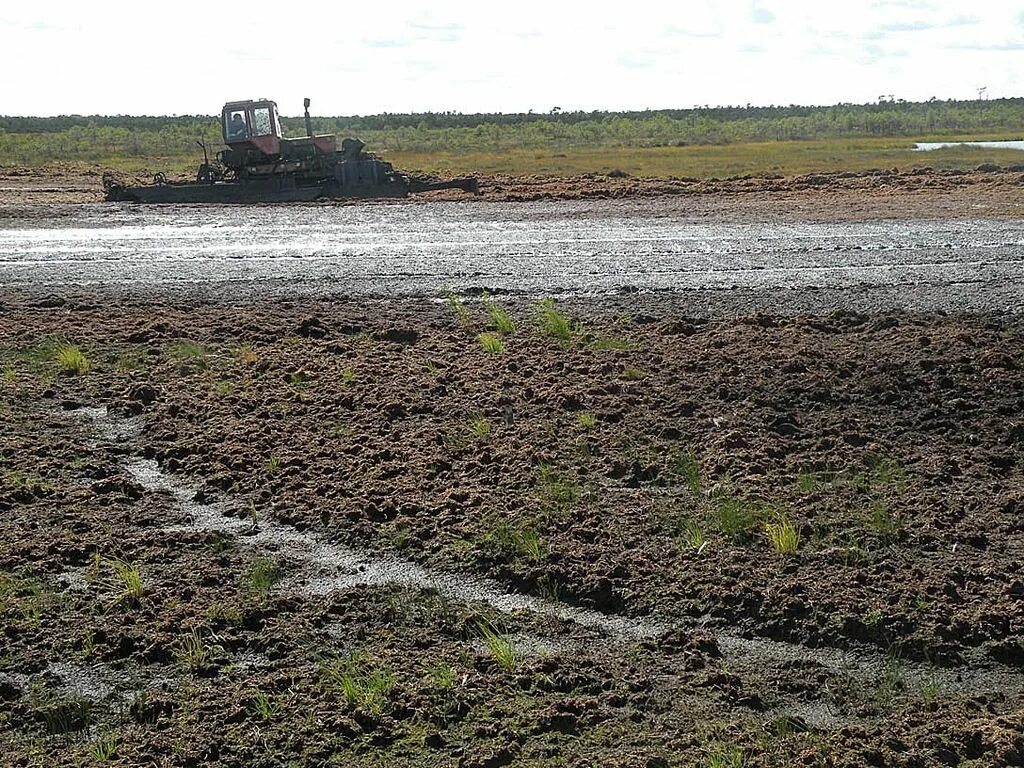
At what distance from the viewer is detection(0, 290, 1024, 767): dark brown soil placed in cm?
569

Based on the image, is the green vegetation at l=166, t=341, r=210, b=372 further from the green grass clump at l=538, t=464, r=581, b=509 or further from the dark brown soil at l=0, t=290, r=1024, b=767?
the green grass clump at l=538, t=464, r=581, b=509

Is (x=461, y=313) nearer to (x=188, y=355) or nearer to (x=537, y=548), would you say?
(x=188, y=355)

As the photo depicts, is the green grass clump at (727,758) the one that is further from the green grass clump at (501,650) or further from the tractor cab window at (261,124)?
the tractor cab window at (261,124)

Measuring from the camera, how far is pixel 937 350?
11367mm

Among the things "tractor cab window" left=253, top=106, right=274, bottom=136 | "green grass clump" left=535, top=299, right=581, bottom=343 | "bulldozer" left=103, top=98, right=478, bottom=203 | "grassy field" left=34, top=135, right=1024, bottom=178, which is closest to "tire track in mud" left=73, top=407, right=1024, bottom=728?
"green grass clump" left=535, top=299, right=581, bottom=343

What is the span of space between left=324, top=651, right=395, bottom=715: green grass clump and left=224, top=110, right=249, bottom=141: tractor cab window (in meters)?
29.3

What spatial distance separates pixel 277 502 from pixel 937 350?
5739mm

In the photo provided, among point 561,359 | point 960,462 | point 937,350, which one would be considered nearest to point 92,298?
point 561,359

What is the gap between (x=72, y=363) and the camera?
41.2 feet

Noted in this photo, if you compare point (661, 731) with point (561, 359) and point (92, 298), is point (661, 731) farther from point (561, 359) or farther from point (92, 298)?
point (92, 298)

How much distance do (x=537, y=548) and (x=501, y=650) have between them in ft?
4.85

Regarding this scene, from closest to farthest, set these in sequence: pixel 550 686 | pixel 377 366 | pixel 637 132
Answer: pixel 550 686 < pixel 377 366 < pixel 637 132

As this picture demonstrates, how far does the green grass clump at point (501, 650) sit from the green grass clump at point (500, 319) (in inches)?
280

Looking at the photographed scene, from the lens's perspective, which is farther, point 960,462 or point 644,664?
point 960,462
